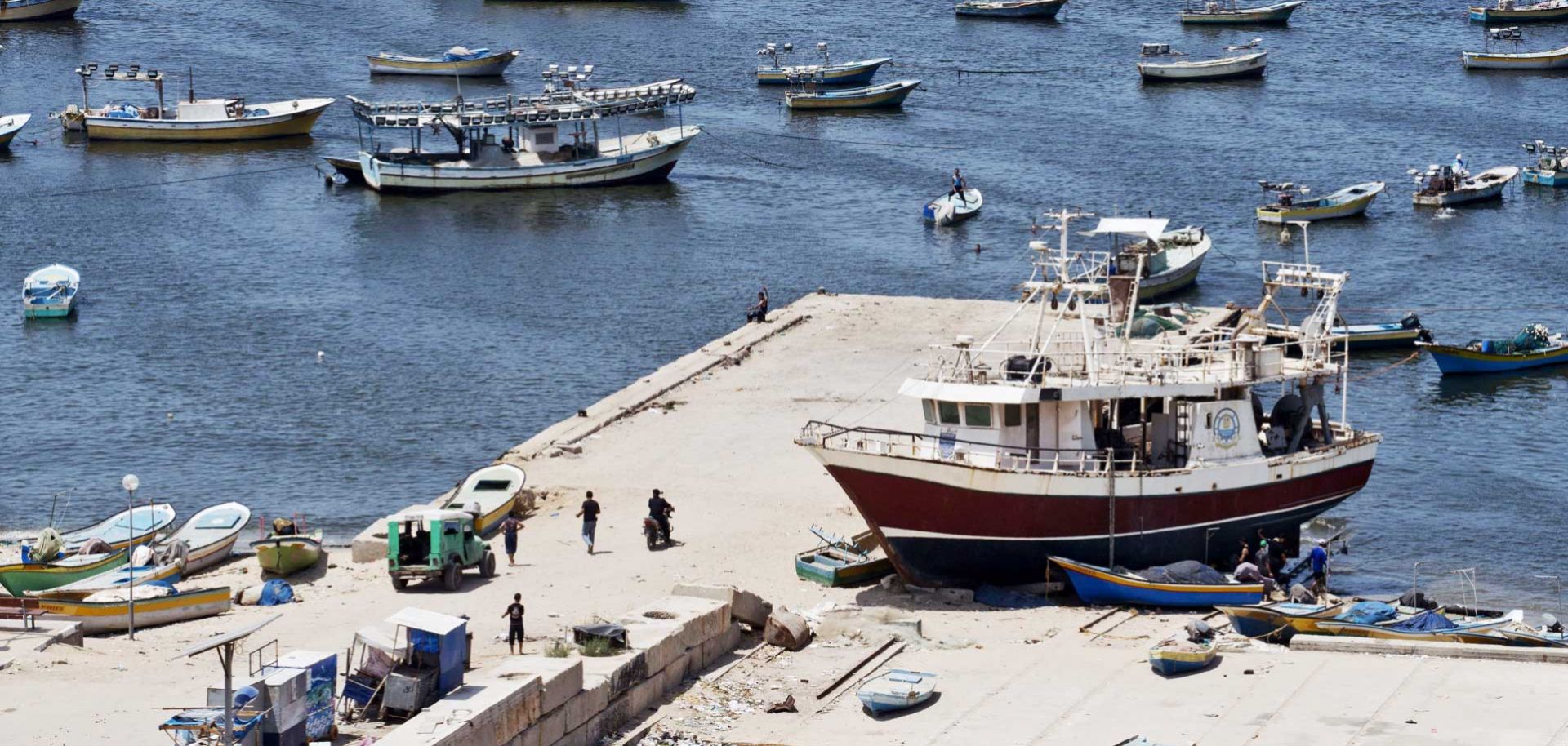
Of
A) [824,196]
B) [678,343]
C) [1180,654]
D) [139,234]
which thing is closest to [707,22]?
[824,196]

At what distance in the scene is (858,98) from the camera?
9081 centimetres

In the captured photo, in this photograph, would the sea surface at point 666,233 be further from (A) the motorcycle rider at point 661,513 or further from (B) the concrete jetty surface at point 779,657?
(A) the motorcycle rider at point 661,513

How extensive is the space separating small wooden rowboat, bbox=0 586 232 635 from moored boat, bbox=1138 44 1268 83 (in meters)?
68.0

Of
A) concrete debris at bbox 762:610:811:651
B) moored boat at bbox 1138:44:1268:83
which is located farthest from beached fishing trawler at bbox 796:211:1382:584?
moored boat at bbox 1138:44:1268:83

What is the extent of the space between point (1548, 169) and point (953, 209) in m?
20.9

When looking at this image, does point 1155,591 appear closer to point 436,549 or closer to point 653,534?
point 653,534

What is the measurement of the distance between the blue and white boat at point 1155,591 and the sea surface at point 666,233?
15.3 feet

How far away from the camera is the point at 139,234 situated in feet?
234

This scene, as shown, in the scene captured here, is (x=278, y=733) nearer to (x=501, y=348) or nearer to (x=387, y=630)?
(x=387, y=630)

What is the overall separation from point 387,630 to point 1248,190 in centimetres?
5270

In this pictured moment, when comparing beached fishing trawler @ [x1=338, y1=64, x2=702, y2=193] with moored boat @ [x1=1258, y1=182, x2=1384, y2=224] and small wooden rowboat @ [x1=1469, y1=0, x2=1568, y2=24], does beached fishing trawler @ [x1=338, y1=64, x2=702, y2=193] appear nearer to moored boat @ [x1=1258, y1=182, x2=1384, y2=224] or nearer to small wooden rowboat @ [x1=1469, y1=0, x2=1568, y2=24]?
moored boat @ [x1=1258, y1=182, x2=1384, y2=224]

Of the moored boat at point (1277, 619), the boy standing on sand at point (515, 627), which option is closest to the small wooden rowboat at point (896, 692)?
the boy standing on sand at point (515, 627)

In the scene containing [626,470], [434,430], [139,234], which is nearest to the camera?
[626,470]

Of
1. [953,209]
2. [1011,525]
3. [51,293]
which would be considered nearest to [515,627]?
[1011,525]
